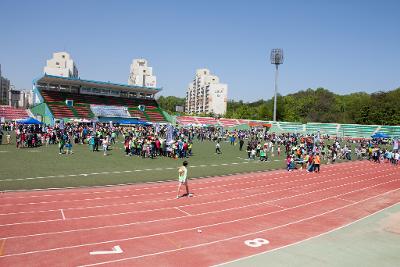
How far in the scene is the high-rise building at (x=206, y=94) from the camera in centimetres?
15588

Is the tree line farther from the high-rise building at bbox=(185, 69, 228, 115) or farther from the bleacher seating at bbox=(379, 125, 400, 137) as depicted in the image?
the high-rise building at bbox=(185, 69, 228, 115)

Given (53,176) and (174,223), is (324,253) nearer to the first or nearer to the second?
(174,223)

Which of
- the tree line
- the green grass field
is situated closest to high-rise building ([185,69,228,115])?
the tree line

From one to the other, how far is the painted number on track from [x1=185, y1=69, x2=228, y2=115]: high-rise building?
5548 inches

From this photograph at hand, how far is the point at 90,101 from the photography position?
217ft

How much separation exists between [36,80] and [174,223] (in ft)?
191

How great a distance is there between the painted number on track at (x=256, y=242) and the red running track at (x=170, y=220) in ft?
0.09

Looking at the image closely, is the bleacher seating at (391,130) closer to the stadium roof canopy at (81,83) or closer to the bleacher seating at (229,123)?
the bleacher seating at (229,123)

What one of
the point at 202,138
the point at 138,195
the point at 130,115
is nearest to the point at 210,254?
the point at 138,195

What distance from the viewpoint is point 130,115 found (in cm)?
6675

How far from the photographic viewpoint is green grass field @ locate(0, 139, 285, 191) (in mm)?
16531

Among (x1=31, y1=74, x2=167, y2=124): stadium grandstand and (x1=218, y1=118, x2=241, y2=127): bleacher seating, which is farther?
(x1=218, y1=118, x2=241, y2=127): bleacher seating

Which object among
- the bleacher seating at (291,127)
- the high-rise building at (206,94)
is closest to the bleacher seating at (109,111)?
the bleacher seating at (291,127)

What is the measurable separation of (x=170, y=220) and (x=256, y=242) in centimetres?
294
